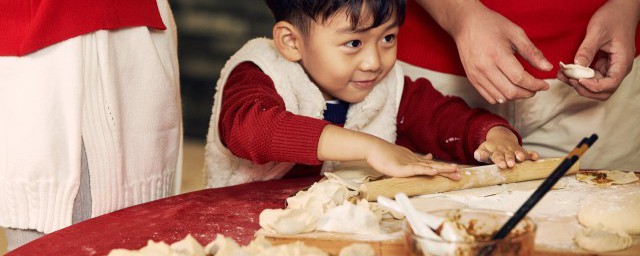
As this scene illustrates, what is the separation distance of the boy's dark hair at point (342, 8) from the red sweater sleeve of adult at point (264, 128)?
0.18 metres

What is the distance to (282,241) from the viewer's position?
45.6 inches

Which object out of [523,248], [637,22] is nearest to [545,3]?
[637,22]

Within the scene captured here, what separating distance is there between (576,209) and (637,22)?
75 cm

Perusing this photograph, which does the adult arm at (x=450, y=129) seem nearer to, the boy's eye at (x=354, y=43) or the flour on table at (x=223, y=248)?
the boy's eye at (x=354, y=43)

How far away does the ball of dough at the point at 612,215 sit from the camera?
3.85 feet

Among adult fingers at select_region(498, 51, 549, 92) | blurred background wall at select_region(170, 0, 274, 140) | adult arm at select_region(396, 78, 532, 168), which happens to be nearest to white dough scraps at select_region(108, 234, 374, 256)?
adult arm at select_region(396, 78, 532, 168)

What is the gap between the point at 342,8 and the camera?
5.65ft

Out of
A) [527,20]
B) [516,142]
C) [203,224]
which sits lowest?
[203,224]

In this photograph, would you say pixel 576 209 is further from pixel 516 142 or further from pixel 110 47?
pixel 110 47

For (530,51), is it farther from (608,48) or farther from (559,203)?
(559,203)

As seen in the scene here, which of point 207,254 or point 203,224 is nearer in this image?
point 207,254

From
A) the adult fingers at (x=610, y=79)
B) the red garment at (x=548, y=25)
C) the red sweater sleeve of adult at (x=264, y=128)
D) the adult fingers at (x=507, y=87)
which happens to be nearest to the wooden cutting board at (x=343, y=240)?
the red sweater sleeve of adult at (x=264, y=128)

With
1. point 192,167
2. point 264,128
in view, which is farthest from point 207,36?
point 264,128

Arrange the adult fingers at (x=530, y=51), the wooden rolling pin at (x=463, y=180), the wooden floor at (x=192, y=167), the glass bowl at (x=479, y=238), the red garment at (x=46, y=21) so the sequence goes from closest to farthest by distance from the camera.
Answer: the glass bowl at (x=479, y=238), the wooden rolling pin at (x=463, y=180), the red garment at (x=46, y=21), the adult fingers at (x=530, y=51), the wooden floor at (x=192, y=167)
